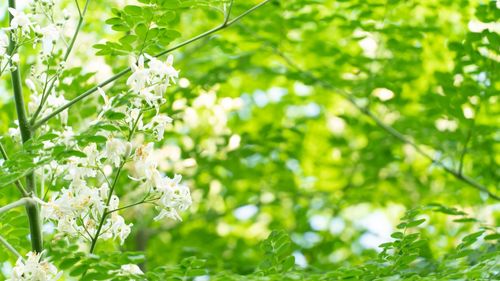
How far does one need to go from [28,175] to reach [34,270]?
1.13 ft

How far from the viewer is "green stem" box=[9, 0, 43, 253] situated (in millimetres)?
2426

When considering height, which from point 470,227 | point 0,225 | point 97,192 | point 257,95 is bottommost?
point 97,192

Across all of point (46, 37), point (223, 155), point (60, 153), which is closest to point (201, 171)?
point (223, 155)

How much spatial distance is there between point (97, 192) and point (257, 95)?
4609mm

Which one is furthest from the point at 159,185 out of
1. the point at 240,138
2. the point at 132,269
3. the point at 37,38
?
the point at 240,138

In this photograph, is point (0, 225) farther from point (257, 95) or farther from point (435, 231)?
point (257, 95)

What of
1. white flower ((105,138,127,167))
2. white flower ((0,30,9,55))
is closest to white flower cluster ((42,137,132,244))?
white flower ((105,138,127,167))

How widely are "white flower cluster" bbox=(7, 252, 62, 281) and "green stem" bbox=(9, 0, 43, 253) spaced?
107 mm

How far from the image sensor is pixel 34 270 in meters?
2.29

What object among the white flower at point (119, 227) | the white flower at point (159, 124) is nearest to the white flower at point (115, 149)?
the white flower at point (159, 124)

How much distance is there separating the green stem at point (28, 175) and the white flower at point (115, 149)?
0.29 meters

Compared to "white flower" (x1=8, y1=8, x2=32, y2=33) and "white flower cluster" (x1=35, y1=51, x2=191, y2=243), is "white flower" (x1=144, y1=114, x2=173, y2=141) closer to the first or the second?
"white flower cluster" (x1=35, y1=51, x2=191, y2=243)

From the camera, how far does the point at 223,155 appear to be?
17.1 feet

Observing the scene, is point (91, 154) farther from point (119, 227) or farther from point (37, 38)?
point (37, 38)
